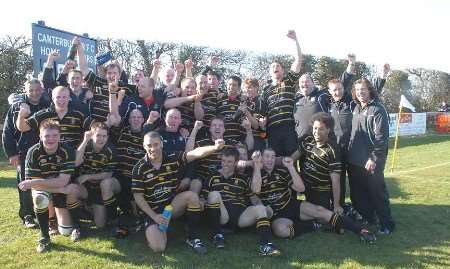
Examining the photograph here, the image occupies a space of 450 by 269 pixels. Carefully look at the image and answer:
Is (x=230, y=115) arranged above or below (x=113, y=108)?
below

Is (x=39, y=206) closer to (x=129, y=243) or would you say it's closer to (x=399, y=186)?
(x=129, y=243)

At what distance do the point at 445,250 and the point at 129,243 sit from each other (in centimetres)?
389

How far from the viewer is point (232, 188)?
5762mm

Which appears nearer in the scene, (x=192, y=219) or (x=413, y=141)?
(x=192, y=219)

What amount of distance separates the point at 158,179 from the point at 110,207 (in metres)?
1.01

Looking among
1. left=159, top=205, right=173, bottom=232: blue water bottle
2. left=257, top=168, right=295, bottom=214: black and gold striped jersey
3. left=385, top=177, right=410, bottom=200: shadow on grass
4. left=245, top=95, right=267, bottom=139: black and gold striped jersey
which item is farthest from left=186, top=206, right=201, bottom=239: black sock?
left=385, top=177, right=410, bottom=200: shadow on grass

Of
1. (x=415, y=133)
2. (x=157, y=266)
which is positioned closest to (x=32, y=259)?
(x=157, y=266)

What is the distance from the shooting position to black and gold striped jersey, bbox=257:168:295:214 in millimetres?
5922

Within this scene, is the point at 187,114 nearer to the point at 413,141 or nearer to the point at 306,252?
the point at 306,252

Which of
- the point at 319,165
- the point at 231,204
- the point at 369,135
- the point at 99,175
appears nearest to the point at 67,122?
the point at 99,175

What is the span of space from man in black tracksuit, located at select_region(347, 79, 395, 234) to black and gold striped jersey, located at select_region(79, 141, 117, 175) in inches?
137

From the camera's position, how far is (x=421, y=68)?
3369 cm

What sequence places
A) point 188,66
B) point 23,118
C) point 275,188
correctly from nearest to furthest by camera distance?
point 23,118 < point 275,188 < point 188,66

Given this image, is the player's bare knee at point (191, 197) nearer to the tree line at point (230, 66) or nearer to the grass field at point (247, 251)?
the grass field at point (247, 251)
